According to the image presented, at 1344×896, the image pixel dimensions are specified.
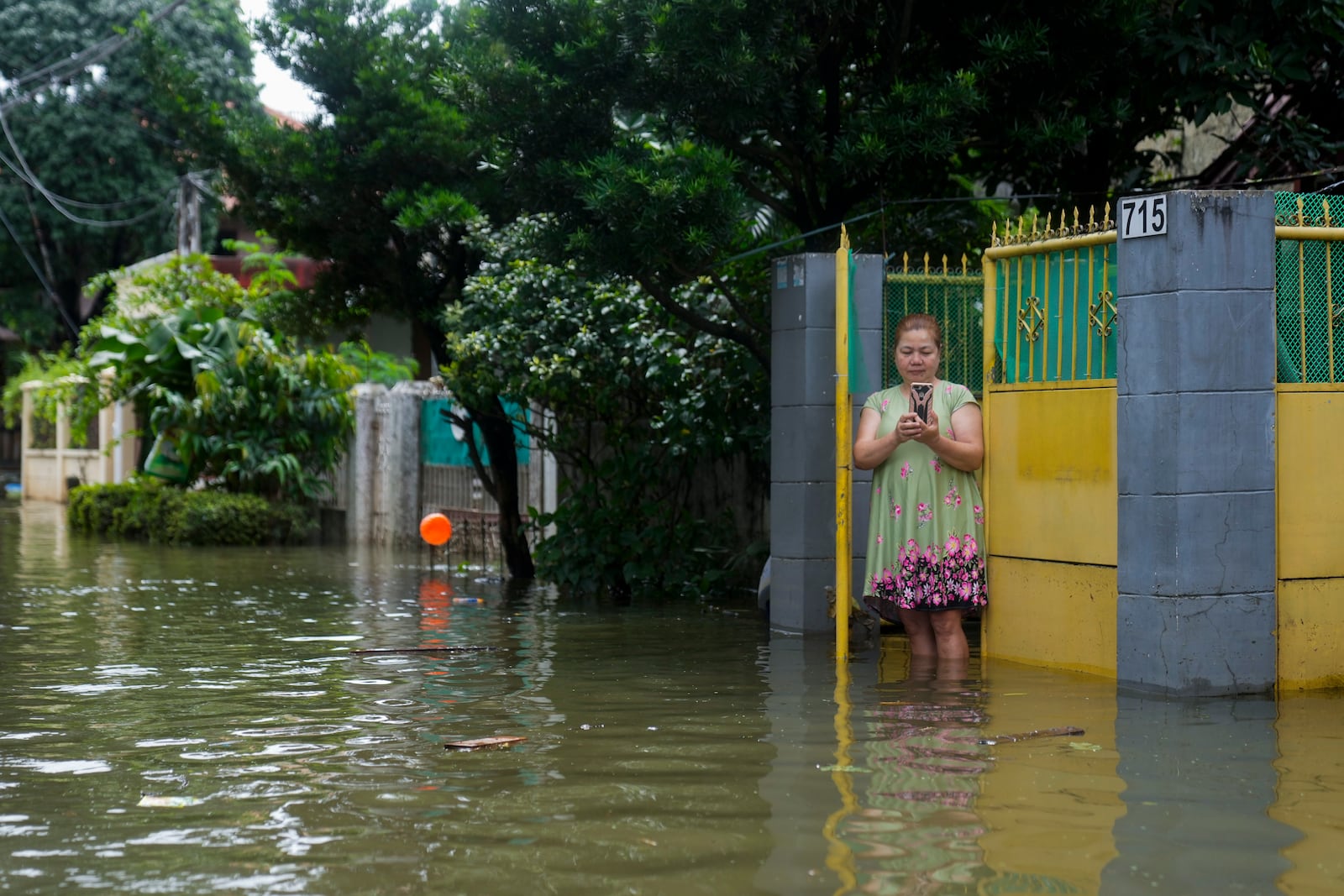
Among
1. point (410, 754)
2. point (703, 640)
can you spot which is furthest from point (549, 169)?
point (410, 754)

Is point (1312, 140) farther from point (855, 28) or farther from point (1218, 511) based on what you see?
point (1218, 511)

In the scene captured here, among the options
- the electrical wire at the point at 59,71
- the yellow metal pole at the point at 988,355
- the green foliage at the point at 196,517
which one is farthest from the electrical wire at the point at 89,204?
the yellow metal pole at the point at 988,355

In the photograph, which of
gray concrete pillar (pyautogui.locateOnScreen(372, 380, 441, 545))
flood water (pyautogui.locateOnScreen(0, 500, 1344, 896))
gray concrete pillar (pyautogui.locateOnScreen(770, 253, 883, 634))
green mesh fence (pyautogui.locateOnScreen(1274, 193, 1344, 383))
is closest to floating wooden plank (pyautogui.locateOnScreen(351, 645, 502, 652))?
flood water (pyautogui.locateOnScreen(0, 500, 1344, 896))

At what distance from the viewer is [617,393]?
44.5 ft

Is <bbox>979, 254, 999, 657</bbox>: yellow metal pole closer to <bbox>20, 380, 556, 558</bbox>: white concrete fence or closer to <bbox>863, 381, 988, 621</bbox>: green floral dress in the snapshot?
<bbox>863, 381, 988, 621</bbox>: green floral dress

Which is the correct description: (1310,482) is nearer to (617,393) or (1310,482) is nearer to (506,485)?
(617,393)

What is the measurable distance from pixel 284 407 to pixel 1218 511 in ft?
54.3

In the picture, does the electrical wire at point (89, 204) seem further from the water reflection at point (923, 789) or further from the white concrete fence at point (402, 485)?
the water reflection at point (923, 789)

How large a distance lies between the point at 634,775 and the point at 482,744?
0.82 m

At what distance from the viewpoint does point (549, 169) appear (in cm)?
1087

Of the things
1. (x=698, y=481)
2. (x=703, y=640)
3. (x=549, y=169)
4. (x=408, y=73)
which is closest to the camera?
(x=703, y=640)

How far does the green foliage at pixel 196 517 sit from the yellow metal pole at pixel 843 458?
1344cm

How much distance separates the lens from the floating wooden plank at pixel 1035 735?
6.56m

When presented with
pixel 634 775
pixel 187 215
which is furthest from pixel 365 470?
pixel 634 775
